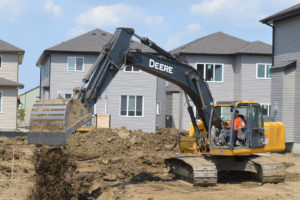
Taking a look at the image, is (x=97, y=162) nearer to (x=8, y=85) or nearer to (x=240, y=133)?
(x=240, y=133)

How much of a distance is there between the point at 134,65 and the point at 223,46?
27.1 meters

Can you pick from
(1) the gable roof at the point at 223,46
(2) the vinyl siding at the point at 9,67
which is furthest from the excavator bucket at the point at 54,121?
(2) the vinyl siding at the point at 9,67

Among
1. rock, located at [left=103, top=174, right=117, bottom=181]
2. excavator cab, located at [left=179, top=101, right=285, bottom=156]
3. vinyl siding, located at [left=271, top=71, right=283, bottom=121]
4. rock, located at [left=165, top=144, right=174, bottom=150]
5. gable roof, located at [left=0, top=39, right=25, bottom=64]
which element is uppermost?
gable roof, located at [left=0, top=39, right=25, bottom=64]

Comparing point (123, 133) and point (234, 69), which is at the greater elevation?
point (234, 69)

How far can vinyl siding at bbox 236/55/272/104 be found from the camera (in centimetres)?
3731

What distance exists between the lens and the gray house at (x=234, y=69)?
3734 centimetres

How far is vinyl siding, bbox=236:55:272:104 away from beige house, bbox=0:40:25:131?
57.5 ft

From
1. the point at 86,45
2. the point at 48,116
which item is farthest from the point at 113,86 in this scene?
the point at 48,116

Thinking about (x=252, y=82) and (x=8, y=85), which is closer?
(x=8, y=85)

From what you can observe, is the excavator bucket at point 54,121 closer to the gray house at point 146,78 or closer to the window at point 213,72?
the gray house at point 146,78

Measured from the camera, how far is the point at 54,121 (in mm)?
10719

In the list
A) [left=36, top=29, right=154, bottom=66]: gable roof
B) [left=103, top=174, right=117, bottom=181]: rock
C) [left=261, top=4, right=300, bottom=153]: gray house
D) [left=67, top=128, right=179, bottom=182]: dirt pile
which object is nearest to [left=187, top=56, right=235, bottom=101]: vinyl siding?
[left=36, top=29, right=154, bottom=66]: gable roof

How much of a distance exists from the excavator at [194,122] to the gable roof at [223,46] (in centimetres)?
2210

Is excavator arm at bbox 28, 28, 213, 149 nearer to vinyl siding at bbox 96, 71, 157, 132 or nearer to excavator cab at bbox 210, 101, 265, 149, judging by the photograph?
excavator cab at bbox 210, 101, 265, 149
